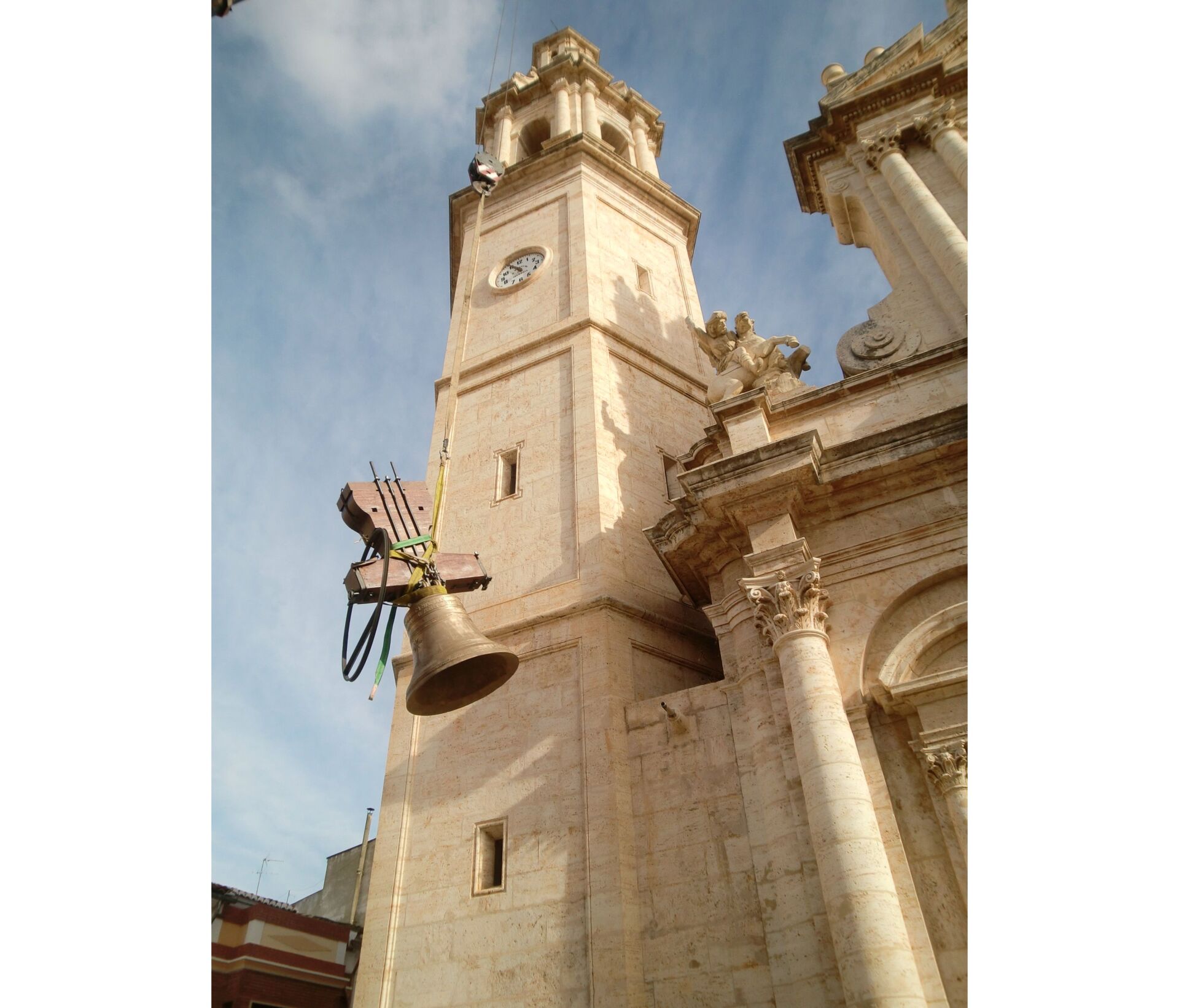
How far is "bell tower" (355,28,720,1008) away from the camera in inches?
405

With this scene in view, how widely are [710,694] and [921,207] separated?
1046 cm

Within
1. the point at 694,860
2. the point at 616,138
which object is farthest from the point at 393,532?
the point at 616,138

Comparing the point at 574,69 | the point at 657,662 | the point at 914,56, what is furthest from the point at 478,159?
the point at 574,69

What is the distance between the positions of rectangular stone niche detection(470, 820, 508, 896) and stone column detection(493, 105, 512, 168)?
63.7 feet

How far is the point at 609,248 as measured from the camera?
20.1 meters

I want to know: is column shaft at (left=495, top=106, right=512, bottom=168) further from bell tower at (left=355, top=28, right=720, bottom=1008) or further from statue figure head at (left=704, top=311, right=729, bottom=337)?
statue figure head at (left=704, top=311, right=729, bottom=337)

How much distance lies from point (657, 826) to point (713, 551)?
3597 millimetres

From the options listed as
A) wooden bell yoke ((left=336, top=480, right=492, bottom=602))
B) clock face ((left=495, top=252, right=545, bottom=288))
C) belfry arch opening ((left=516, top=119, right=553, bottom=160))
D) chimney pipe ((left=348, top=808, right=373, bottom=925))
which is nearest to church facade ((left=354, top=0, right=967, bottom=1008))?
clock face ((left=495, top=252, right=545, bottom=288))

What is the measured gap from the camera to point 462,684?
244 inches

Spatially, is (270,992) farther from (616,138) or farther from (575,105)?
(575,105)

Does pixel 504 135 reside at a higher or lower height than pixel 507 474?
higher

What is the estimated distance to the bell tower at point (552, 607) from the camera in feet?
33.8

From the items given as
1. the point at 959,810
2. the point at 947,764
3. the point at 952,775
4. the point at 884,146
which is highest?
the point at 884,146

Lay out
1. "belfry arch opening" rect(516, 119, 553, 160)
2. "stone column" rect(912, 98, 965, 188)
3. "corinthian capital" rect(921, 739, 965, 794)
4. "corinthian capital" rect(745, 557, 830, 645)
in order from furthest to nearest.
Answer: "belfry arch opening" rect(516, 119, 553, 160), "stone column" rect(912, 98, 965, 188), "corinthian capital" rect(745, 557, 830, 645), "corinthian capital" rect(921, 739, 965, 794)
